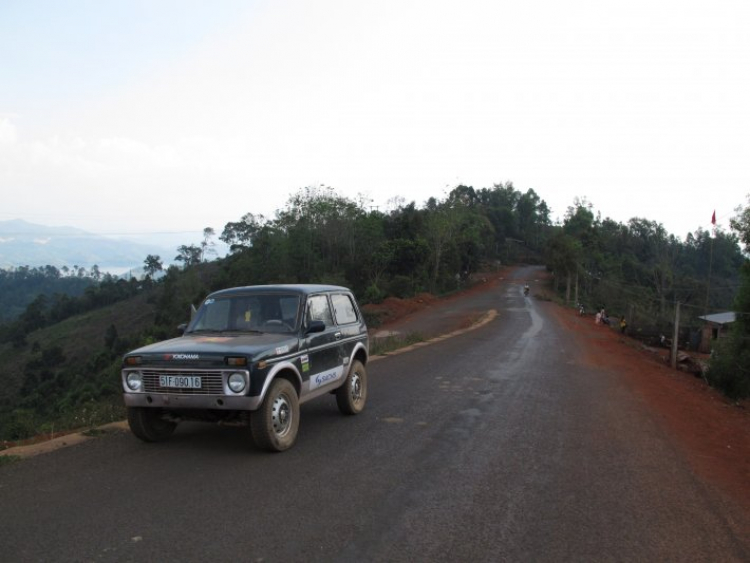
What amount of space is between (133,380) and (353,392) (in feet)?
10.6

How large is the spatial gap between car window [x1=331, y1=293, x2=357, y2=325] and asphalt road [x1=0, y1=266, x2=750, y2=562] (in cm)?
141

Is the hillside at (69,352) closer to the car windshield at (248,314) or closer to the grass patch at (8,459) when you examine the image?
the car windshield at (248,314)

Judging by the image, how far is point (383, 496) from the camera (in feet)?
16.6

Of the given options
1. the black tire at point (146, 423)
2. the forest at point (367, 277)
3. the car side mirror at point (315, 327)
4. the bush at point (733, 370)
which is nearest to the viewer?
the black tire at point (146, 423)

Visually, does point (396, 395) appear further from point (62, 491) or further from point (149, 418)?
point (62, 491)

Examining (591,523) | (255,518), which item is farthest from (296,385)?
(591,523)

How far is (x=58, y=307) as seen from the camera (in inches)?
3725

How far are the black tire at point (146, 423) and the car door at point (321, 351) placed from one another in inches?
67.5

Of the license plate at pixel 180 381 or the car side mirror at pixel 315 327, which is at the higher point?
the car side mirror at pixel 315 327

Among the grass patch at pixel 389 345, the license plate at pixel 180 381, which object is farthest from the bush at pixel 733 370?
the license plate at pixel 180 381

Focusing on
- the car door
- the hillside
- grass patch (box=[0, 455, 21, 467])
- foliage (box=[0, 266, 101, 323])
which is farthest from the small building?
foliage (box=[0, 266, 101, 323])

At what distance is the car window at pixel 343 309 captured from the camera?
26.9 feet

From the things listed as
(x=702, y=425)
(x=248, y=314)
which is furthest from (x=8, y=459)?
(x=702, y=425)

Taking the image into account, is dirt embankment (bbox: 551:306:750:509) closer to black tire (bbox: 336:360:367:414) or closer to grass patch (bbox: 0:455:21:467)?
black tire (bbox: 336:360:367:414)
